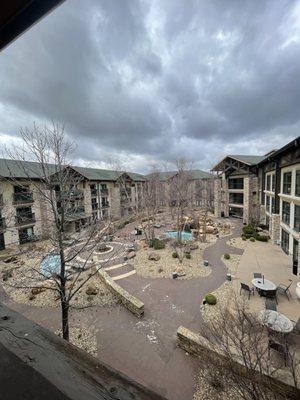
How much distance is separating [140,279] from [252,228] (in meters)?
17.3

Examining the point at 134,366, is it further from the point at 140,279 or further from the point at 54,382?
the point at 54,382

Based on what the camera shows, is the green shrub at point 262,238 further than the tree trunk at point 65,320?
Yes

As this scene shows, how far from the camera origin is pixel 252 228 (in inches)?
984

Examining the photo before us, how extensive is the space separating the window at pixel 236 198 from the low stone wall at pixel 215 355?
29744 mm

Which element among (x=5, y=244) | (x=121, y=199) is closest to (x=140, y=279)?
(x=5, y=244)

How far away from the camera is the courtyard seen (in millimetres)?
7477

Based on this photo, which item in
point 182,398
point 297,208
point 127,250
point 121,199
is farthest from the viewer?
point 121,199

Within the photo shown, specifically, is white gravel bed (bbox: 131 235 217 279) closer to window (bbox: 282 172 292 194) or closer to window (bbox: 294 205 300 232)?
window (bbox: 294 205 300 232)

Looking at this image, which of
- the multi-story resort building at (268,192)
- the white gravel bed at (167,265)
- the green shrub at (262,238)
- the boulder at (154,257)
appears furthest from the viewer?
the green shrub at (262,238)

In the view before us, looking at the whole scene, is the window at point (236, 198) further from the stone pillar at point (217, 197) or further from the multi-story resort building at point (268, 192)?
the stone pillar at point (217, 197)

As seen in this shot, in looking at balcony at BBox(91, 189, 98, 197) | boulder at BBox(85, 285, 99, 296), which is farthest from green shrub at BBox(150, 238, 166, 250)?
balcony at BBox(91, 189, 98, 197)

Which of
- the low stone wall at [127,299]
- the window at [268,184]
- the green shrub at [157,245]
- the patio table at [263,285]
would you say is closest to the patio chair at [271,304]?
the patio table at [263,285]

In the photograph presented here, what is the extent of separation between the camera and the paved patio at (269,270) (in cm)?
1045

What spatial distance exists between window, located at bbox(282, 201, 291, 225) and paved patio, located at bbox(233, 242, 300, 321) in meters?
2.94
